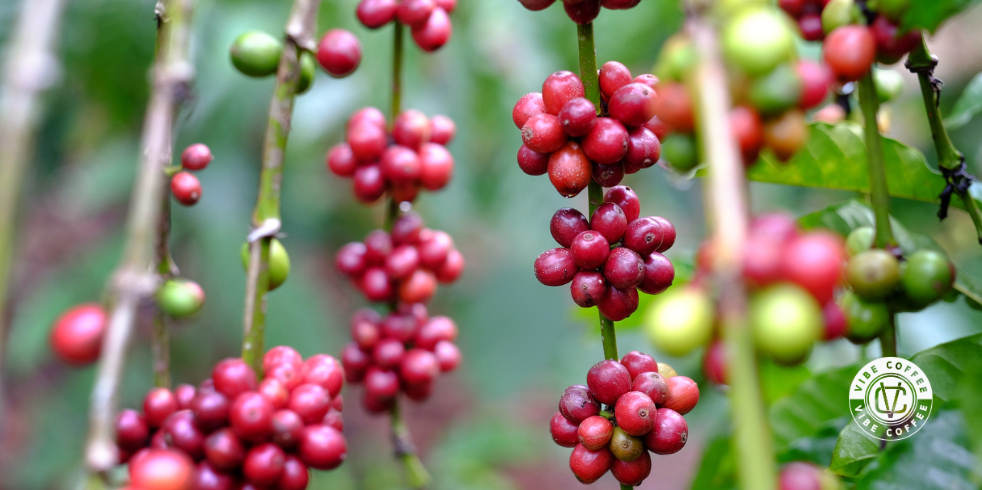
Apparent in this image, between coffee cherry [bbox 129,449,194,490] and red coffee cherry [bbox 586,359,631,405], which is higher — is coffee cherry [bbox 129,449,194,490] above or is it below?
below

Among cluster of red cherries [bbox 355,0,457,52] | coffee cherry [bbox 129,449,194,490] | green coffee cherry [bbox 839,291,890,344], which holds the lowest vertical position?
coffee cherry [bbox 129,449,194,490]

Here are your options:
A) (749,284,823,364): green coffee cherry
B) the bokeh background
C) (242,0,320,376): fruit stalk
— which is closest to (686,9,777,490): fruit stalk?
(749,284,823,364): green coffee cherry

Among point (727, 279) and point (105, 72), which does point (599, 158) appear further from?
point (105, 72)

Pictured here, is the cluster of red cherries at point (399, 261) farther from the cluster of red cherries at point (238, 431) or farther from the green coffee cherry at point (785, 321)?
the green coffee cherry at point (785, 321)

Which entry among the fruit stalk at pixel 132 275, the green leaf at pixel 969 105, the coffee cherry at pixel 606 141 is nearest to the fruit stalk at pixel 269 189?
the fruit stalk at pixel 132 275

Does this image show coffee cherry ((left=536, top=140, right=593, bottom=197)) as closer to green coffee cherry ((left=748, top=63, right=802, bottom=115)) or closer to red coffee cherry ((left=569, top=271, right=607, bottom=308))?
red coffee cherry ((left=569, top=271, right=607, bottom=308))

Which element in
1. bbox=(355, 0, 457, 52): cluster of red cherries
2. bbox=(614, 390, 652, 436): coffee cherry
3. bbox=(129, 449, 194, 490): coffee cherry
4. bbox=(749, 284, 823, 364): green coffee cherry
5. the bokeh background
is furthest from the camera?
the bokeh background

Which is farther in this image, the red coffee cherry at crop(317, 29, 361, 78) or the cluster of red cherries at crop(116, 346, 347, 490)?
the red coffee cherry at crop(317, 29, 361, 78)

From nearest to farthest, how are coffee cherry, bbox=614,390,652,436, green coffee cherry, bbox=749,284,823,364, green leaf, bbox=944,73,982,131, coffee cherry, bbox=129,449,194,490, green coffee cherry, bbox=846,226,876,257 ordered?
green coffee cherry, bbox=749,284,823,364
coffee cherry, bbox=129,449,194,490
coffee cherry, bbox=614,390,652,436
green coffee cherry, bbox=846,226,876,257
green leaf, bbox=944,73,982,131
